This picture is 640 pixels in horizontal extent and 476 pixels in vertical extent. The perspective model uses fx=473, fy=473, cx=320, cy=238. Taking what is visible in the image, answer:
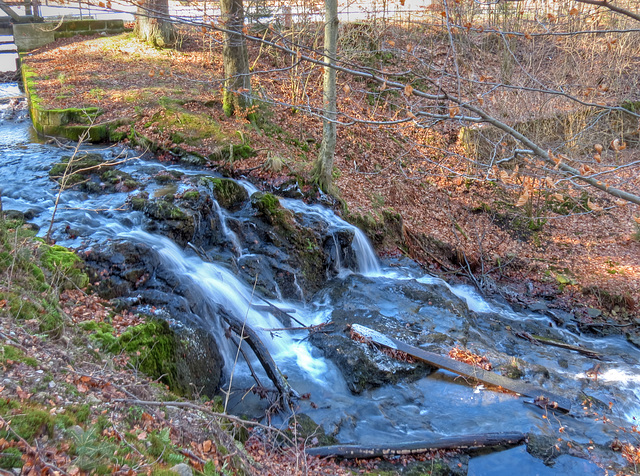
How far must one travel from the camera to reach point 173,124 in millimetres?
11516

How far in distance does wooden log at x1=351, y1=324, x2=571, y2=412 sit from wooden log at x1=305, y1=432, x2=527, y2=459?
947 millimetres

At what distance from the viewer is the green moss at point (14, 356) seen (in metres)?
3.61

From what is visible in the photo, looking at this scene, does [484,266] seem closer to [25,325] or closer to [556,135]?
[556,135]

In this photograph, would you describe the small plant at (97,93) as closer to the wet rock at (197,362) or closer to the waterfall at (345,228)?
the waterfall at (345,228)

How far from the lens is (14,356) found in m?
3.71

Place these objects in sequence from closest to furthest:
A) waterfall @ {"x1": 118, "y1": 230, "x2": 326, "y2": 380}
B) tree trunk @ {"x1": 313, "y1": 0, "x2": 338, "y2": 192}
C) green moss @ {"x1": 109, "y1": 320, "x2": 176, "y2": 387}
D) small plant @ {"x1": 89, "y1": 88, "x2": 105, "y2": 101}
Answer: green moss @ {"x1": 109, "y1": 320, "x2": 176, "y2": 387} < waterfall @ {"x1": 118, "y1": 230, "x2": 326, "y2": 380} < tree trunk @ {"x1": 313, "y1": 0, "x2": 338, "y2": 192} < small plant @ {"x1": 89, "y1": 88, "x2": 105, "y2": 101}

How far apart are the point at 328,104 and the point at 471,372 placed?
631cm

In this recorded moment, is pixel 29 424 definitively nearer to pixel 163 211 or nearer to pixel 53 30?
pixel 163 211

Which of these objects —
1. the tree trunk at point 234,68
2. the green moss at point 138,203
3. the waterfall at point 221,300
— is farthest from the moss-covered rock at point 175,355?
the tree trunk at point 234,68

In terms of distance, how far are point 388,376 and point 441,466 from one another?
64.8 inches

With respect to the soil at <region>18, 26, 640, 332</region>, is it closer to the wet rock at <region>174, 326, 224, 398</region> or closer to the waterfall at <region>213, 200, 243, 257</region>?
the waterfall at <region>213, 200, 243, 257</region>

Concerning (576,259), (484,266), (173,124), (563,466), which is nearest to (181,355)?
(563,466)

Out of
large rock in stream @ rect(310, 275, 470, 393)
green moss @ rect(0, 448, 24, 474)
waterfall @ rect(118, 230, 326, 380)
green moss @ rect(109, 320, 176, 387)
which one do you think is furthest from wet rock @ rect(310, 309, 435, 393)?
green moss @ rect(0, 448, 24, 474)

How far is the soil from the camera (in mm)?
11164
